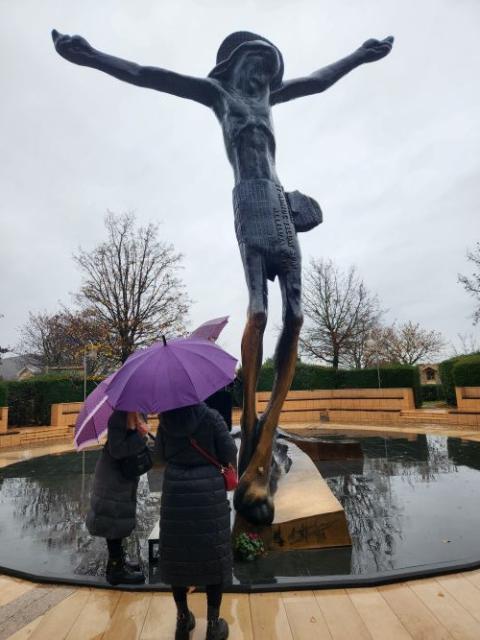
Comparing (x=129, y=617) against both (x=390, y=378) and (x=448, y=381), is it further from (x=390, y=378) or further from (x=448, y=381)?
(x=448, y=381)

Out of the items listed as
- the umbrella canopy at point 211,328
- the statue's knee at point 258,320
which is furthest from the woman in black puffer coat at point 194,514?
the statue's knee at point 258,320

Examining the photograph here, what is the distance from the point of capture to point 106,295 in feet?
78.6

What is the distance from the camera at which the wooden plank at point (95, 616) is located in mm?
2439

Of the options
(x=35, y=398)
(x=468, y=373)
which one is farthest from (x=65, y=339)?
(x=468, y=373)

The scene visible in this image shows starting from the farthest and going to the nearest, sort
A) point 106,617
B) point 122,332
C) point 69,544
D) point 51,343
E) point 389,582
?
point 51,343 → point 122,332 → point 69,544 → point 389,582 → point 106,617

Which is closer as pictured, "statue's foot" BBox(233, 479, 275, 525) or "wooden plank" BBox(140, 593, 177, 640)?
"wooden plank" BBox(140, 593, 177, 640)

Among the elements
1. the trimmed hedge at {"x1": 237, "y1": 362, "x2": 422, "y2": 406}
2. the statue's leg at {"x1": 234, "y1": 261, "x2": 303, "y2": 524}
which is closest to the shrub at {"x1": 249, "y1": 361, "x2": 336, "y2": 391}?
the trimmed hedge at {"x1": 237, "y1": 362, "x2": 422, "y2": 406}

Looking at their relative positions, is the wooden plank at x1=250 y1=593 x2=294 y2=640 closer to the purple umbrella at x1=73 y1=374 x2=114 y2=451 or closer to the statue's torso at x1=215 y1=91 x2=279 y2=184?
the purple umbrella at x1=73 y1=374 x2=114 y2=451

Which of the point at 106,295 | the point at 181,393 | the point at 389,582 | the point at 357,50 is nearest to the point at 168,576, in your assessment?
the point at 181,393

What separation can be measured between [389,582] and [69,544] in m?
2.88

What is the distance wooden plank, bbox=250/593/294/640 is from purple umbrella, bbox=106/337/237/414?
1.35m

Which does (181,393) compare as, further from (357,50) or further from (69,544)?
(357,50)

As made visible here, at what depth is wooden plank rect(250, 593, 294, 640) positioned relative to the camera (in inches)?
91.4

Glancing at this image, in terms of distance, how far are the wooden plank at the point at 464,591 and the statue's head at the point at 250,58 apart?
4964mm
